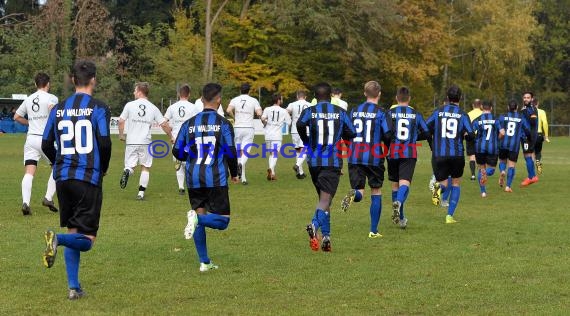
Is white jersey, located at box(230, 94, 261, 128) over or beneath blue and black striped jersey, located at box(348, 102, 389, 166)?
over


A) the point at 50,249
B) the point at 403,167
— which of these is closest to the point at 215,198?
the point at 50,249

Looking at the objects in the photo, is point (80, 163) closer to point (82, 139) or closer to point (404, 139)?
point (82, 139)

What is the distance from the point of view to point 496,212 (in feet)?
46.0

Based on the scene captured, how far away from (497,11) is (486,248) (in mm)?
53404

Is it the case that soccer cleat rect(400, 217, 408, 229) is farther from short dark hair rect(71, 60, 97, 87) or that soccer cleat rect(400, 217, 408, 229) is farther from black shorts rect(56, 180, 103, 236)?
short dark hair rect(71, 60, 97, 87)

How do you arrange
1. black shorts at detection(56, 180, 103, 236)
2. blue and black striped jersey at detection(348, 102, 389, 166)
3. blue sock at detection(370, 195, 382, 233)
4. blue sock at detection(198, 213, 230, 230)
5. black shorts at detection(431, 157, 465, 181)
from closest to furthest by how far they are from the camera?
black shorts at detection(56, 180, 103, 236), blue sock at detection(198, 213, 230, 230), blue and black striped jersey at detection(348, 102, 389, 166), blue sock at detection(370, 195, 382, 233), black shorts at detection(431, 157, 465, 181)

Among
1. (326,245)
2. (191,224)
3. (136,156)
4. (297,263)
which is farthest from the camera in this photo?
(136,156)

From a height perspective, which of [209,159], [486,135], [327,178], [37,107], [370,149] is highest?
[37,107]

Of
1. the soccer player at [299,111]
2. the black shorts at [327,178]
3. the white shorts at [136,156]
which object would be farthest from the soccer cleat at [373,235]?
the soccer player at [299,111]

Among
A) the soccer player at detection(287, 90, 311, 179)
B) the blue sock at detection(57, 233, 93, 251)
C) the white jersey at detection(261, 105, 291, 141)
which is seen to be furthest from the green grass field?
the white jersey at detection(261, 105, 291, 141)

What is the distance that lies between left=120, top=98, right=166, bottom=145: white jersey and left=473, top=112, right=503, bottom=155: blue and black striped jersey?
6.24 meters

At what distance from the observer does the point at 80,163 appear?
7430mm

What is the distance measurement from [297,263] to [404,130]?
10.4ft

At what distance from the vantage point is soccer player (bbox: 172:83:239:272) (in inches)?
341
